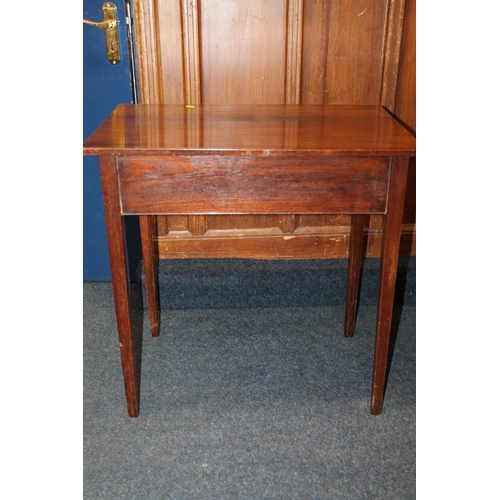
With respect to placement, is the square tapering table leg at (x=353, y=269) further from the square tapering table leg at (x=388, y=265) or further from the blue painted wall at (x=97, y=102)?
the blue painted wall at (x=97, y=102)

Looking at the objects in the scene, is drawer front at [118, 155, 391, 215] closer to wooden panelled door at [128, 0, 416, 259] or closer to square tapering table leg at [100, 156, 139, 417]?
square tapering table leg at [100, 156, 139, 417]

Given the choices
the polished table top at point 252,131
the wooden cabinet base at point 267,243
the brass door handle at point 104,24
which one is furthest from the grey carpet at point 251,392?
the brass door handle at point 104,24

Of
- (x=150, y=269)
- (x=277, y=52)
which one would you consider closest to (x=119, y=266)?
(x=150, y=269)

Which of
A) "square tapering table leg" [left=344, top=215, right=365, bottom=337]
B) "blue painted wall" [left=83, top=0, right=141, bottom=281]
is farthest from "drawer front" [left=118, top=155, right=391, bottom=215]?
"blue painted wall" [left=83, top=0, right=141, bottom=281]

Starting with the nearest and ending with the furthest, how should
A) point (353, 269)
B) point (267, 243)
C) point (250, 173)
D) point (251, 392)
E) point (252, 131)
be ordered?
point (250, 173), point (252, 131), point (251, 392), point (353, 269), point (267, 243)

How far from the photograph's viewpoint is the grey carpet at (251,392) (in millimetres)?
1513

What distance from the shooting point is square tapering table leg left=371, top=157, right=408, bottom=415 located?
4.70 ft

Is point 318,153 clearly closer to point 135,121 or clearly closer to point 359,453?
point 135,121

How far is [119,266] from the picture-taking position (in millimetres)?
1515

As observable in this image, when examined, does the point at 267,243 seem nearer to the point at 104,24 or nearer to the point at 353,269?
the point at 353,269

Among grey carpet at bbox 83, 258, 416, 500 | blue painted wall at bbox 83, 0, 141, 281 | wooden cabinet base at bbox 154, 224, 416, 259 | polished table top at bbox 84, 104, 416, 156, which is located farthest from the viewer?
wooden cabinet base at bbox 154, 224, 416, 259

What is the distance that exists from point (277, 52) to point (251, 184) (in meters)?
0.94

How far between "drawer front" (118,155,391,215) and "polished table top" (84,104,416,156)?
3cm

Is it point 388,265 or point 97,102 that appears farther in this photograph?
point 97,102
